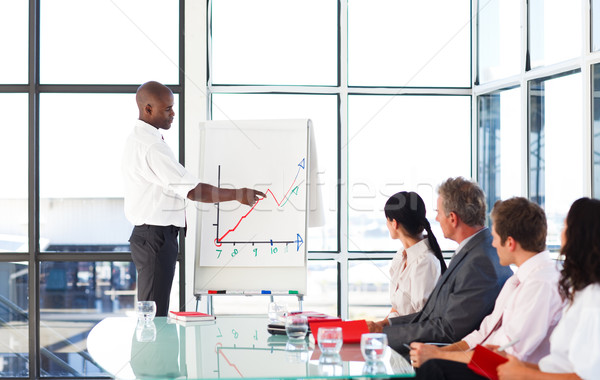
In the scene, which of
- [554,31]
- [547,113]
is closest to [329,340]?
[547,113]

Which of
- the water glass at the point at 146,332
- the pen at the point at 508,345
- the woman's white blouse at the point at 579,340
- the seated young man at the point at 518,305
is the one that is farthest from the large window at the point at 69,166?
the woman's white blouse at the point at 579,340

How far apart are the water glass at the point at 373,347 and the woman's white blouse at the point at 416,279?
1075mm

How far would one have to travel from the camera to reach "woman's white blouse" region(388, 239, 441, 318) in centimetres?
304

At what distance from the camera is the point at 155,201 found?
379 centimetres

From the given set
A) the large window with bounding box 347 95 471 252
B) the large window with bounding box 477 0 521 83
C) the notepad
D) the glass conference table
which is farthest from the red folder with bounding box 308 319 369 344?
the large window with bounding box 477 0 521 83

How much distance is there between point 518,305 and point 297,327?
0.78 meters

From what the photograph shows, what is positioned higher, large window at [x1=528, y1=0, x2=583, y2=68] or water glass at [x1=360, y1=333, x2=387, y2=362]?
large window at [x1=528, y1=0, x2=583, y2=68]

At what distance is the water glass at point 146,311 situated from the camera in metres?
2.81

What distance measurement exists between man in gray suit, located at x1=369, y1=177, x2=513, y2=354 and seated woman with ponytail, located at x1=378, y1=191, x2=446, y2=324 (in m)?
0.09

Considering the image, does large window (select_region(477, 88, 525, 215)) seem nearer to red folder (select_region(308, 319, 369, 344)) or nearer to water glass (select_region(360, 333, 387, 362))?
red folder (select_region(308, 319, 369, 344))

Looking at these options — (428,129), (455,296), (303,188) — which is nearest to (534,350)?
(455,296)

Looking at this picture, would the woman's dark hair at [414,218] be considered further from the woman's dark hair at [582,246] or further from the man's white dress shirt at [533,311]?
the woman's dark hair at [582,246]

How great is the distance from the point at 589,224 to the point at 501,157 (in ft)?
9.71

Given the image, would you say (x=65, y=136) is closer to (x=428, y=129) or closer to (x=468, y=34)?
(x=428, y=129)
